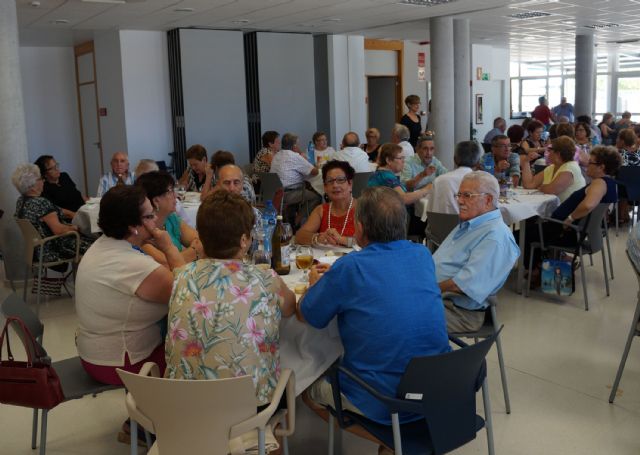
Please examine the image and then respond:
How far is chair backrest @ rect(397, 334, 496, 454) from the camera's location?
2154mm

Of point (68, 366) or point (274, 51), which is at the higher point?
point (274, 51)

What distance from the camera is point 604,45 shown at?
18.3m

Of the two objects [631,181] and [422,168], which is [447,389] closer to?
[422,168]

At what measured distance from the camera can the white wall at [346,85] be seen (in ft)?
42.2

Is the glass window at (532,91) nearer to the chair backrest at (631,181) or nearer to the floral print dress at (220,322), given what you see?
the chair backrest at (631,181)

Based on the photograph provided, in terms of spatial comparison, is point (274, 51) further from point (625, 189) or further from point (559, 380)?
point (559, 380)

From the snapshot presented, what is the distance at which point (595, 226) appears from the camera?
206 inches

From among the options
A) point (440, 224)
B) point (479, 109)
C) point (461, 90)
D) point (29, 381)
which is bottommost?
point (29, 381)

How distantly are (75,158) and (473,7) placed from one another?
309 inches

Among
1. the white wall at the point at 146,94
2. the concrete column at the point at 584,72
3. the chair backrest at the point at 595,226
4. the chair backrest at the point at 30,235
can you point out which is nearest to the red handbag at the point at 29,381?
the chair backrest at the point at 30,235

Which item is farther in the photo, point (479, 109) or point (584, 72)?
point (479, 109)

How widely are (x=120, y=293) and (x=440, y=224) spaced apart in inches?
106

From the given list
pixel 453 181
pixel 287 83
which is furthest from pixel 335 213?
pixel 287 83

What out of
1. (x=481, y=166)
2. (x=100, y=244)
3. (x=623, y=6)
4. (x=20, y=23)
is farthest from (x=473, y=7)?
(x=100, y=244)
